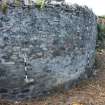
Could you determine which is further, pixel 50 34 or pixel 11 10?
pixel 50 34

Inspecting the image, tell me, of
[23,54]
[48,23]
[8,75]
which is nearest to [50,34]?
[48,23]

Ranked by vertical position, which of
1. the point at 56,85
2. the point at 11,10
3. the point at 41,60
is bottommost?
the point at 56,85

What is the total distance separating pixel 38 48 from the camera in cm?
852

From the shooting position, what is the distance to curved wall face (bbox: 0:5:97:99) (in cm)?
820

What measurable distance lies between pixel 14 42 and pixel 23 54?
0.34 meters

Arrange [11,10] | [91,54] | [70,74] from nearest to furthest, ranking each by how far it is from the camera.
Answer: [11,10] < [70,74] < [91,54]

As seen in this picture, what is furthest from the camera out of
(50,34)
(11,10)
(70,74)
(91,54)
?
(91,54)

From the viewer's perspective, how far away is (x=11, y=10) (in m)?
8.13

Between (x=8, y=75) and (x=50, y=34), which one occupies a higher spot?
(x=50, y=34)

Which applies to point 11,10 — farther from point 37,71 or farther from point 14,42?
point 37,71

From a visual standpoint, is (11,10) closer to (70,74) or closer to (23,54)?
(23,54)

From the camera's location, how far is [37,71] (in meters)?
8.55

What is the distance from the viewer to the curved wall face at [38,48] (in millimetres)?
8195

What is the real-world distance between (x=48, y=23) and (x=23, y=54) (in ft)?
3.08
